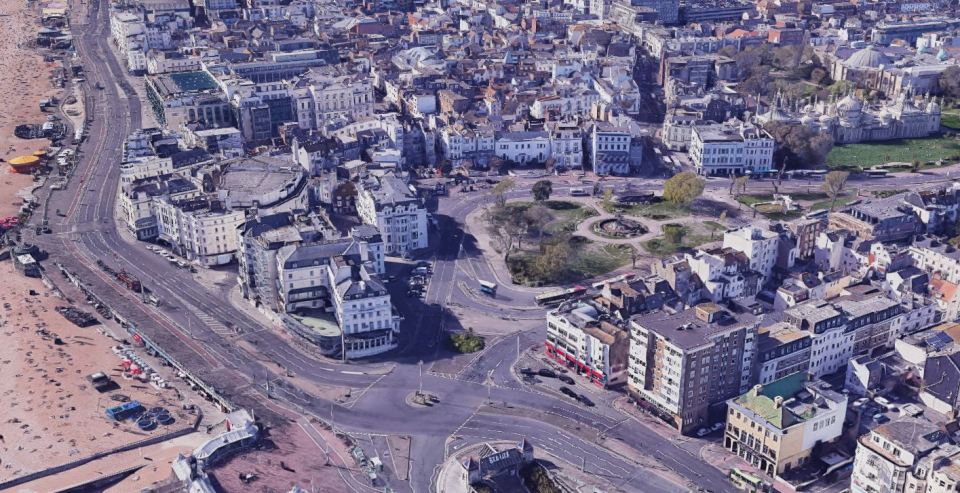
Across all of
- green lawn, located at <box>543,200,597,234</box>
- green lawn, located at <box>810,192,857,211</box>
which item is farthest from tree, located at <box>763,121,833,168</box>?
green lawn, located at <box>543,200,597,234</box>

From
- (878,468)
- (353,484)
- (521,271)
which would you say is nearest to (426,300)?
(521,271)

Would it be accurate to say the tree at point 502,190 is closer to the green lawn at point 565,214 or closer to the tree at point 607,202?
the green lawn at point 565,214

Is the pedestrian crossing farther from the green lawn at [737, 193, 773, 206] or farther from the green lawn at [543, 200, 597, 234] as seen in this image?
the green lawn at [737, 193, 773, 206]

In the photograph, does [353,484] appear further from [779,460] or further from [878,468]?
[878,468]

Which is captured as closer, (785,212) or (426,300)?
(426,300)

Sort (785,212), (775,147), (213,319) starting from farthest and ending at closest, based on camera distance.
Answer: (775,147) < (785,212) < (213,319)

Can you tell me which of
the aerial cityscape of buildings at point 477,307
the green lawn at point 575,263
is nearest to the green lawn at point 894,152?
the aerial cityscape of buildings at point 477,307
